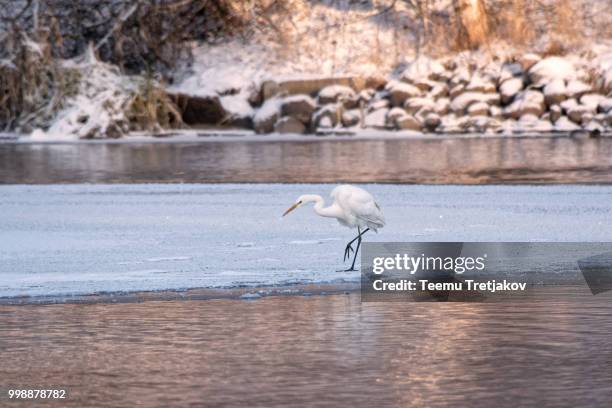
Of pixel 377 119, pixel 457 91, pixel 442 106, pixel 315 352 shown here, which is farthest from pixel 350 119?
pixel 315 352

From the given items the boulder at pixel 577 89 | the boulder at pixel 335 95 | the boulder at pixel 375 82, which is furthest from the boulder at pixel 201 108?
the boulder at pixel 577 89

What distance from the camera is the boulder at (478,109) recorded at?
109ft

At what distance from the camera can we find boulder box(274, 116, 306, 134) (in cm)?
3353

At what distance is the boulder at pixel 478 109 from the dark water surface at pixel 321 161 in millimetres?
3047

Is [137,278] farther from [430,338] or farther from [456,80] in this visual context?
[456,80]

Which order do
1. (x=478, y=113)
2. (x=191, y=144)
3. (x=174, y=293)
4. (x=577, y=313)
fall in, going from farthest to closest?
(x=478, y=113) < (x=191, y=144) < (x=174, y=293) < (x=577, y=313)

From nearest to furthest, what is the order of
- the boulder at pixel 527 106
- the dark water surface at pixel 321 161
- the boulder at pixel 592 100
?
the dark water surface at pixel 321 161 < the boulder at pixel 592 100 < the boulder at pixel 527 106

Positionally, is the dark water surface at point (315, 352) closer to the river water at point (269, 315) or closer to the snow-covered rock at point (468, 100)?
the river water at point (269, 315)

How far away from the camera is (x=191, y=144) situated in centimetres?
2927

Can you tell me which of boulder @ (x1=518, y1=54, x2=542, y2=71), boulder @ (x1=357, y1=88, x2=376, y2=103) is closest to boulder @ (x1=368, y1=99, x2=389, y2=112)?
boulder @ (x1=357, y1=88, x2=376, y2=103)

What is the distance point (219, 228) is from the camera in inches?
519

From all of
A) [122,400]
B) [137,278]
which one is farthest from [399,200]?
[122,400]

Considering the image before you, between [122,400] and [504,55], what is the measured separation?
29.3 m

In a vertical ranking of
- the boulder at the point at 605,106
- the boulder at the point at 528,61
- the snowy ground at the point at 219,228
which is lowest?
the snowy ground at the point at 219,228
